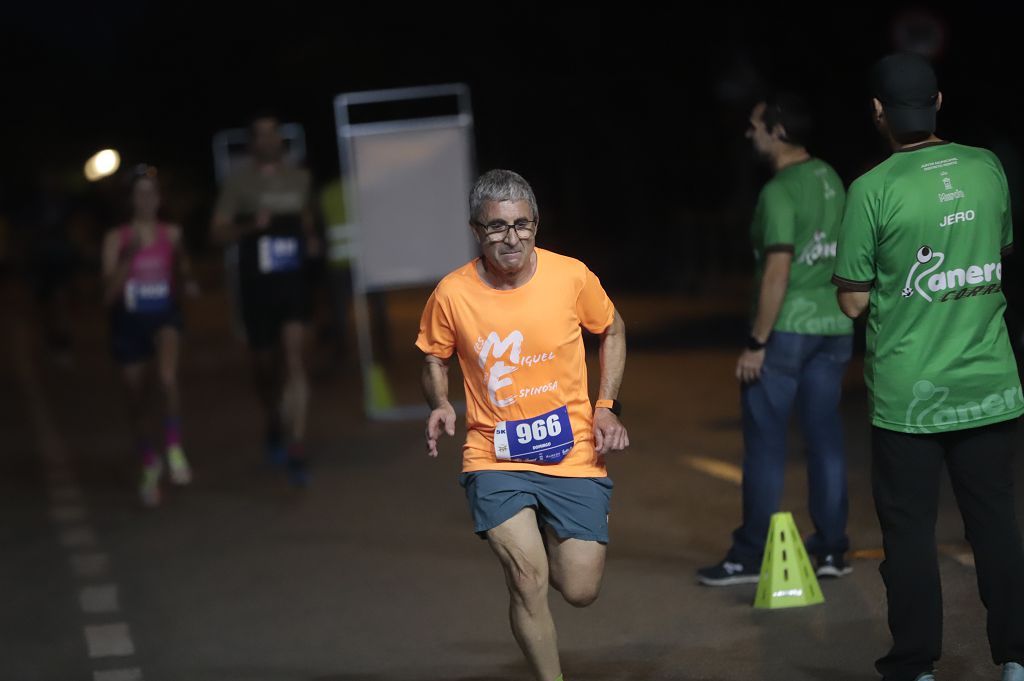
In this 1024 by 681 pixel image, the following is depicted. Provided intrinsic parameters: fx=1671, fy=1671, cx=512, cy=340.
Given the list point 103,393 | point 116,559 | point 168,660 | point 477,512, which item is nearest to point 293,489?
point 116,559

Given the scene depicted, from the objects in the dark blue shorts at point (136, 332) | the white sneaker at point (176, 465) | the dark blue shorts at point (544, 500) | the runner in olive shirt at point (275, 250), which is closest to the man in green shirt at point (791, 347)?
the dark blue shorts at point (544, 500)

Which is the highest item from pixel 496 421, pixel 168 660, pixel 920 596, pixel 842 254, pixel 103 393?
pixel 842 254

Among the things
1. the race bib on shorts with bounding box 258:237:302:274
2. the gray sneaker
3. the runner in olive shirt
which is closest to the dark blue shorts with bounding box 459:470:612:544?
the gray sneaker

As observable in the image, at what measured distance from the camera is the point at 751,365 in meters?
7.16

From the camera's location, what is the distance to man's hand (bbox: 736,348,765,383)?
7.13m

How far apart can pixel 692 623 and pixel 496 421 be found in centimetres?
183

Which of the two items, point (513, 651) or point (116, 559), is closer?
point (513, 651)

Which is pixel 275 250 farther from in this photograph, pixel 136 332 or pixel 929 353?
pixel 929 353

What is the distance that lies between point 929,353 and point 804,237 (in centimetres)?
189

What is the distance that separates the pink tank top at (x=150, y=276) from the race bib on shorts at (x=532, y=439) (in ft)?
18.8

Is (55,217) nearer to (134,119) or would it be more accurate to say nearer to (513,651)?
(513,651)

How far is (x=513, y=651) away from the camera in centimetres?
668

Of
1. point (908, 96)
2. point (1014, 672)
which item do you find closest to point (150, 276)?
point (908, 96)

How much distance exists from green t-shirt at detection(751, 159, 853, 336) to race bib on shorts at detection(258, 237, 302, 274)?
450 centimetres
